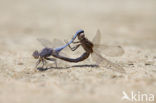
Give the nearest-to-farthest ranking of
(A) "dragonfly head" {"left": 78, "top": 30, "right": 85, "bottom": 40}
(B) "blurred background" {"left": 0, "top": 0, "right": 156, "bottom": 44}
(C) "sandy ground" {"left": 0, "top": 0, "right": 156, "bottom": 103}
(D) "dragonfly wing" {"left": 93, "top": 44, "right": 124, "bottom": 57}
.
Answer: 1. (C) "sandy ground" {"left": 0, "top": 0, "right": 156, "bottom": 103}
2. (A) "dragonfly head" {"left": 78, "top": 30, "right": 85, "bottom": 40}
3. (D) "dragonfly wing" {"left": 93, "top": 44, "right": 124, "bottom": 57}
4. (B) "blurred background" {"left": 0, "top": 0, "right": 156, "bottom": 44}

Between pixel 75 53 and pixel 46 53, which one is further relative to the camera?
pixel 75 53

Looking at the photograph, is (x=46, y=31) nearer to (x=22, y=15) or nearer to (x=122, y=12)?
(x=22, y=15)

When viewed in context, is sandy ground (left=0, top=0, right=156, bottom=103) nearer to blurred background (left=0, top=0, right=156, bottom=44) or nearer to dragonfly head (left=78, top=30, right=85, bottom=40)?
blurred background (left=0, top=0, right=156, bottom=44)

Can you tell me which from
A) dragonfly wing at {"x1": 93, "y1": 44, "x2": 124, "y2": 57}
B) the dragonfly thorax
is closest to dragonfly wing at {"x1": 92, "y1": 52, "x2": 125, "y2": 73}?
dragonfly wing at {"x1": 93, "y1": 44, "x2": 124, "y2": 57}

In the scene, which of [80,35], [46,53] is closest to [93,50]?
[80,35]

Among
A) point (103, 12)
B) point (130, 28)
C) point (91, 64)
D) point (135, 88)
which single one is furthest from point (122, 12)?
point (135, 88)

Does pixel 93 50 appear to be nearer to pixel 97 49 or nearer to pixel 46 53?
pixel 97 49

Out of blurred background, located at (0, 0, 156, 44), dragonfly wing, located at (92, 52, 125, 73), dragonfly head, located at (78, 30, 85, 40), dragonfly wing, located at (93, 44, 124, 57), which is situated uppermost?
blurred background, located at (0, 0, 156, 44)

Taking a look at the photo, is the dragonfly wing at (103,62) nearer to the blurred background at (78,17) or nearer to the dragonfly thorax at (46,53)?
the dragonfly thorax at (46,53)

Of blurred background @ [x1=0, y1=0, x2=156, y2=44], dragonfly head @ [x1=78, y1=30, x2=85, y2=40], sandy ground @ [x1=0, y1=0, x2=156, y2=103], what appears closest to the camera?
sandy ground @ [x1=0, y1=0, x2=156, y2=103]
